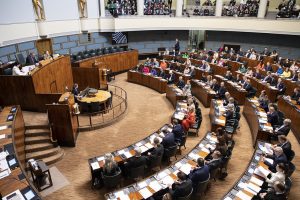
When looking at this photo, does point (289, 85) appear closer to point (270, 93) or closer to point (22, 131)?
point (270, 93)

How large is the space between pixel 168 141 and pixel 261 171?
279 cm

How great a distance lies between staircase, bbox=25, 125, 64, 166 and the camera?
28.6 ft

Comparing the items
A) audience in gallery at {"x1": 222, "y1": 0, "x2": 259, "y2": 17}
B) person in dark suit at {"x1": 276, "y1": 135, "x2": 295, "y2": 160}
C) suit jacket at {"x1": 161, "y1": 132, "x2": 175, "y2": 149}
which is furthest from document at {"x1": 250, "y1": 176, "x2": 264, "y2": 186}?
audience in gallery at {"x1": 222, "y1": 0, "x2": 259, "y2": 17}

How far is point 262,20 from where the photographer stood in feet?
61.6

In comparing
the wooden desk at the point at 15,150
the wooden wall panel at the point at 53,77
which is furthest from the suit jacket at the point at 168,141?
the wooden wall panel at the point at 53,77

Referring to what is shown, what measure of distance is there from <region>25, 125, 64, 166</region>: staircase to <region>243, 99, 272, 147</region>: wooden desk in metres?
7.25

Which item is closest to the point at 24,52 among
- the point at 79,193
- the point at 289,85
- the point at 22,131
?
the point at 22,131

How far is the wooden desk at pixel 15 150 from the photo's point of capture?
5.74m

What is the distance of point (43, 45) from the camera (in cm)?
1523

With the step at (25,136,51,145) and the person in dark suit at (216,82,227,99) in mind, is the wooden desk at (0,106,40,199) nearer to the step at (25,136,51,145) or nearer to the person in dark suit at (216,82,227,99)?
the step at (25,136,51,145)

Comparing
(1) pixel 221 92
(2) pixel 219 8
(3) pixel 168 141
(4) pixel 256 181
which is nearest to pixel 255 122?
(1) pixel 221 92

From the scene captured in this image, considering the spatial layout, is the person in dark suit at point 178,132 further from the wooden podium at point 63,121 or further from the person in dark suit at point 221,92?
the person in dark suit at point 221,92

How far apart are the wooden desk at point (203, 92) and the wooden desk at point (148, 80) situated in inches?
69.7

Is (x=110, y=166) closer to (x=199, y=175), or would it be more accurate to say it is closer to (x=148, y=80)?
(x=199, y=175)
